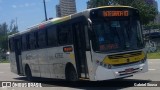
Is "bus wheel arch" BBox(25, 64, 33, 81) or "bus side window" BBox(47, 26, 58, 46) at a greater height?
"bus side window" BBox(47, 26, 58, 46)

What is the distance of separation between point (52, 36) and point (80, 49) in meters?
2.92

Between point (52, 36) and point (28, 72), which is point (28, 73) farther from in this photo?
point (52, 36)

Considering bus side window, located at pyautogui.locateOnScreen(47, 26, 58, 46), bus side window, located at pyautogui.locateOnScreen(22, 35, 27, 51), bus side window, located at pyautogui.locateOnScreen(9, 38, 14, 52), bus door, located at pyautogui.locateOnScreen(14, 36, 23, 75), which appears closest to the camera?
bus side window, located at pyautogui.locateOnScreen(47, 26, 58, 46)

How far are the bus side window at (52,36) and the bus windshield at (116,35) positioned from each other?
3645 mm

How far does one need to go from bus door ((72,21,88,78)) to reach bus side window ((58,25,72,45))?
54 cm

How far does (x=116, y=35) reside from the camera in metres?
14.1

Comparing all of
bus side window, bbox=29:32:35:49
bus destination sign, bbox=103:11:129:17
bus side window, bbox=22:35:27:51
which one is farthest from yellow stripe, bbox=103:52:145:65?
bus side window, bbox=22:35:27:51

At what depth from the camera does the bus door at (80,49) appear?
47.8 ft

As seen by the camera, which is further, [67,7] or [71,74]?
[67,7]

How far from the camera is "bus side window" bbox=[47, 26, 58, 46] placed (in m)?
17.2

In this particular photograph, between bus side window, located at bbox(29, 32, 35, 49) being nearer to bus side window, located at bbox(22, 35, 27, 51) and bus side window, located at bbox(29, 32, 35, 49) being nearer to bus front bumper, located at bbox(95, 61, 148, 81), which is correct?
bus side window, located at bbox(22, 35, 27, 51)

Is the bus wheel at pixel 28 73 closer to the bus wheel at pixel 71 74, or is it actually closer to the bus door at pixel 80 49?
the bus wheel at pixel 71 74

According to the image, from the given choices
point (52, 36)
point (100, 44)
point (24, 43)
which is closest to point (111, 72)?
point (100, 44)

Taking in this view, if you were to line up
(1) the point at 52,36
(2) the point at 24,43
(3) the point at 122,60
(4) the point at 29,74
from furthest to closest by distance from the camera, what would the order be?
(4) the point at 29,74 < (2) the point at 24,43 < (1) the point at 52,36 < (3) the point at 122,60
